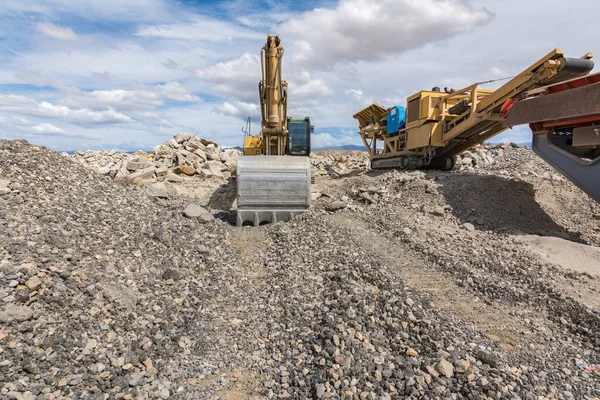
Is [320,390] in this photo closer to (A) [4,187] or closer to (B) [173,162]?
(A) [4,187]

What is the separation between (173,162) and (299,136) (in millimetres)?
4976

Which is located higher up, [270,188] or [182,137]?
[182,137]

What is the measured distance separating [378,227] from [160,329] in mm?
4702

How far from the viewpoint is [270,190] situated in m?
8.34

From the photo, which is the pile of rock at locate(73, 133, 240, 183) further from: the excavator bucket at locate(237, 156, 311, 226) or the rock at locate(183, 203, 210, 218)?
the excavator bucket at locate(237, 156, 311, 226)

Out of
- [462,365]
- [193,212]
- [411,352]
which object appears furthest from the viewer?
[193,212]

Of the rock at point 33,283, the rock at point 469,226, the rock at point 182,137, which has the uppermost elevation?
the rock at point 182,137

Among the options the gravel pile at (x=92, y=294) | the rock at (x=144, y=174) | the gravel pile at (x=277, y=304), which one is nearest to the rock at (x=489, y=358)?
the gravel pile at (x=277, y=304)

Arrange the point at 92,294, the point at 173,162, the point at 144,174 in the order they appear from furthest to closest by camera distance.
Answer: the point at 173,162 < the point at 144,174 < the point at 92,294

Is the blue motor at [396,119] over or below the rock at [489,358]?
over

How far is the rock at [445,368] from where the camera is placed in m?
3.18

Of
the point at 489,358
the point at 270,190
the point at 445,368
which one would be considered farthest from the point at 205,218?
the point at 489,358

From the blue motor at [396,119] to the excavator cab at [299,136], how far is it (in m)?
3.01

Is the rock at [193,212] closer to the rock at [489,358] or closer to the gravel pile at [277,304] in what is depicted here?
the gravel pile at [277,304]
